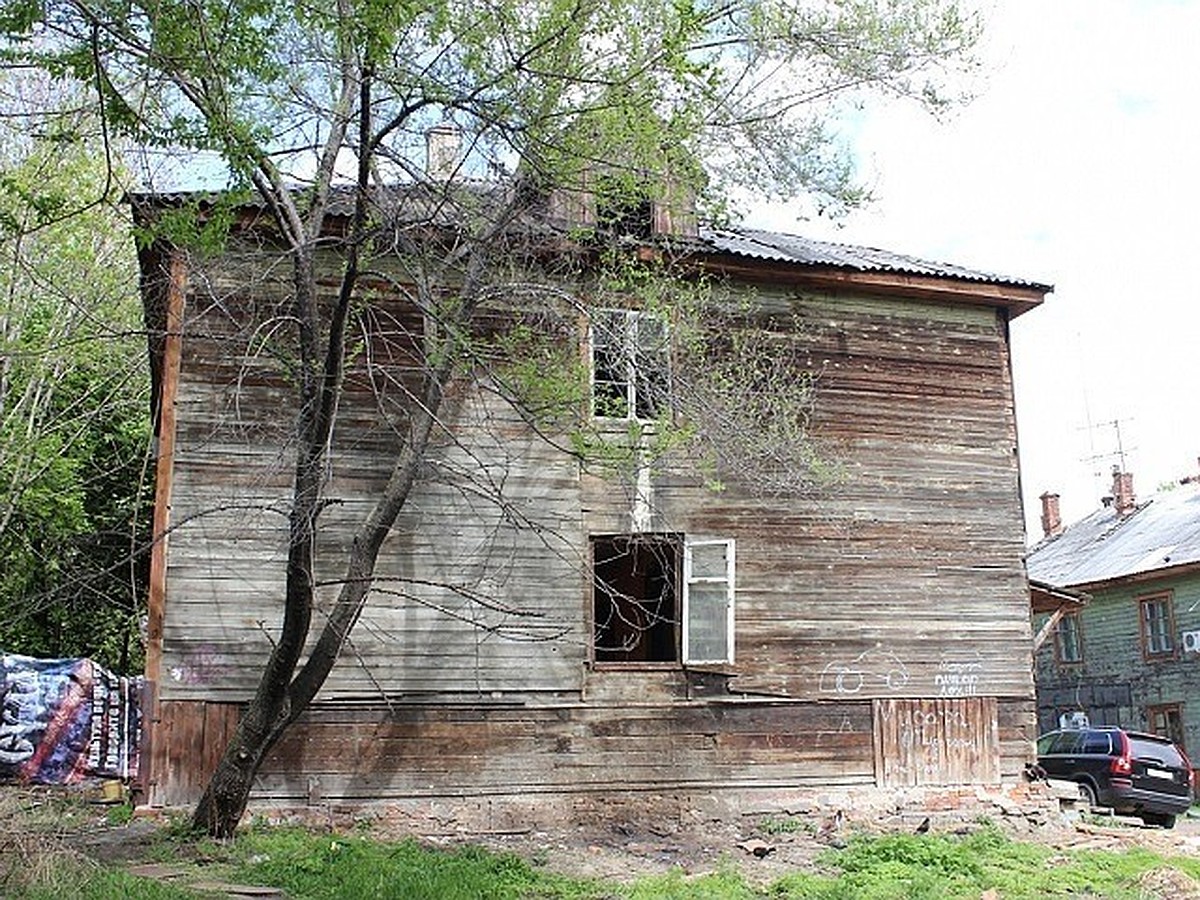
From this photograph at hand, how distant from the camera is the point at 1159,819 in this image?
18.4m

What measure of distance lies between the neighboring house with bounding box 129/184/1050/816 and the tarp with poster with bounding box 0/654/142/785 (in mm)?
4871

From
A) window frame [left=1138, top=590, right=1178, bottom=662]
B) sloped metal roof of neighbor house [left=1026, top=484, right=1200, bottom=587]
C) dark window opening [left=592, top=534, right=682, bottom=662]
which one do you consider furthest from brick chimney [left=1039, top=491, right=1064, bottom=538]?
dark window opening [left=592, top=534, right=682, bottom=662]

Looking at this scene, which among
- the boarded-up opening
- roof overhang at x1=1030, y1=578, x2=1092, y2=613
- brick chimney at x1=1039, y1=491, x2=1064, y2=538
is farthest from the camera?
brick chimney at x1=1039, y1=491, x2=1064, y2=538

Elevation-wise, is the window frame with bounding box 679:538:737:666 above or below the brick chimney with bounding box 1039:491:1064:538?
below

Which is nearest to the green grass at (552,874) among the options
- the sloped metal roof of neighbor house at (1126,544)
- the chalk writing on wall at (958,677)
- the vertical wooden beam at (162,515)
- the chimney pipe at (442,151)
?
the vertical wooden beam at (162,515)

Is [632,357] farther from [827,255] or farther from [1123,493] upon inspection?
[1123,493]

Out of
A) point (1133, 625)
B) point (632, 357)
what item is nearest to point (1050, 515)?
point (1133, 625)

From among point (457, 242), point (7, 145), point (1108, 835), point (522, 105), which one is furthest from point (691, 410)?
point (7, 145)

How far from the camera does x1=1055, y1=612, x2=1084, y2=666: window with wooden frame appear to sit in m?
31.0

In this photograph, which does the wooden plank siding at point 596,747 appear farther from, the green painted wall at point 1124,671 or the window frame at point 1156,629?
the window frame at point 1156,629

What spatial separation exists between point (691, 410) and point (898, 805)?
5.30m

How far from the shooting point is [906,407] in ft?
48.7

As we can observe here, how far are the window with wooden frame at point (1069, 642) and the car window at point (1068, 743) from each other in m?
11.7

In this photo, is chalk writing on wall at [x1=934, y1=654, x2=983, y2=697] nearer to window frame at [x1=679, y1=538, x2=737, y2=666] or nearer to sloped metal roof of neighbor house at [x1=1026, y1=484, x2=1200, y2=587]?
window frame at [x1=679, y1=538, x2=737, y2=666]
